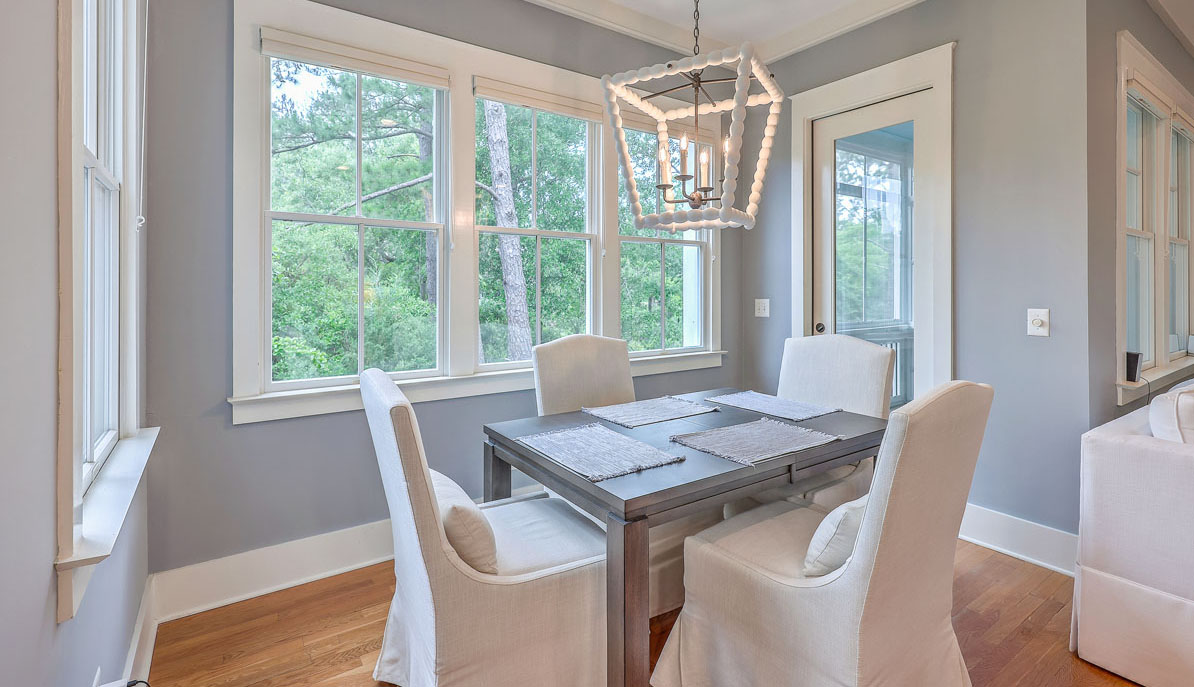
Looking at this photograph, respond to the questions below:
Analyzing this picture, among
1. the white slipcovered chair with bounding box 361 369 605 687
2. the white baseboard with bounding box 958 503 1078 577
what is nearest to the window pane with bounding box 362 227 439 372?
→ the white slipcovered chair with bounding box 361 369 605 687

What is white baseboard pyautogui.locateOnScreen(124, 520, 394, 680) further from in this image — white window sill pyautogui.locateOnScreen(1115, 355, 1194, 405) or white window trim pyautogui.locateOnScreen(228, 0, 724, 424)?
white window sill pyautogui.locateOnScreen(1115, 355, 1194, 405)

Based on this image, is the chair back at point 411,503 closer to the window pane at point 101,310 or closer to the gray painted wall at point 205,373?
the window pane at point 101,310

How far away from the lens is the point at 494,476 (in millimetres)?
2059

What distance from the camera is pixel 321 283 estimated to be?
2326mm

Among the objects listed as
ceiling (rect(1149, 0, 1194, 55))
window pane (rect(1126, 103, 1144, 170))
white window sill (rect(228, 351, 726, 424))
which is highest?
ceiling (rect(1149, 0, 1194, 55))

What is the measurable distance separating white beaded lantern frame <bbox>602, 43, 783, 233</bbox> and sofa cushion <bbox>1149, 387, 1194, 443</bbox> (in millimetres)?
1393

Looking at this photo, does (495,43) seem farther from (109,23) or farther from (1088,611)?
(1088,611)

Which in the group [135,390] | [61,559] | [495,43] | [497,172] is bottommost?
[61,559]

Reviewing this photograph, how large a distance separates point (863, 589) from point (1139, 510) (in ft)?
3.79

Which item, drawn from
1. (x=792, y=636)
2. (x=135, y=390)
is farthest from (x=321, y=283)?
(x=792, y=636)

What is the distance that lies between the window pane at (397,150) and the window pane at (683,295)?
5.01 ft

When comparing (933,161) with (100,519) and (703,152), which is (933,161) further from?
(100,519)

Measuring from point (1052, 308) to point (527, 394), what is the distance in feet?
7.95

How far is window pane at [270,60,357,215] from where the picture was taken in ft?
7.30
